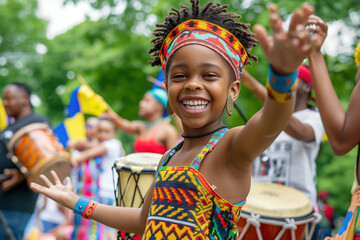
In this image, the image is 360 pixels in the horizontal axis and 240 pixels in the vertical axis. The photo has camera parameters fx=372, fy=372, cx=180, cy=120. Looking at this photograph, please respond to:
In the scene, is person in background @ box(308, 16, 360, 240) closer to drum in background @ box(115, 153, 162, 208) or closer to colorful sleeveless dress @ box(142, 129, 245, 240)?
colorful sleeveless dress @ box(142, 129, 245, 240)

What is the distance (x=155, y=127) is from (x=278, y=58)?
4311 millimetres

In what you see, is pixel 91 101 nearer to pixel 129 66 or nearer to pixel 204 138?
pixel 204 138

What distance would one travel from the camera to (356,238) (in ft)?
5.96

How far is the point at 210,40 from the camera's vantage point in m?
1.70

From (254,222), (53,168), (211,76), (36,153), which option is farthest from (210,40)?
(36,153)

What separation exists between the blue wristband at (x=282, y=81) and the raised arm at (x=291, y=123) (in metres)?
1.85

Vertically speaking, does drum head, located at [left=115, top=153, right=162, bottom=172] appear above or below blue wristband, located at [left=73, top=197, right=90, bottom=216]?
above

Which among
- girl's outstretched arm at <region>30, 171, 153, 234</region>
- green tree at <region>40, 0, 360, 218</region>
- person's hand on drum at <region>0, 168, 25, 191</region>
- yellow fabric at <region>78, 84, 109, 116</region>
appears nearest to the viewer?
girl's outstretched arm at <region>30, 171, 153, 234</region>

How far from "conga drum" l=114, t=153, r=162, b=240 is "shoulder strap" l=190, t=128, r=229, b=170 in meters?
1.04

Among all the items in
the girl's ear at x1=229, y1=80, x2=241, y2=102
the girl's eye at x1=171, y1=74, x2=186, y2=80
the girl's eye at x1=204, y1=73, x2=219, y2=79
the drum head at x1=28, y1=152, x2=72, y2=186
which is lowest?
the drum head at x1=28, y1=152, x2=72, y2=186

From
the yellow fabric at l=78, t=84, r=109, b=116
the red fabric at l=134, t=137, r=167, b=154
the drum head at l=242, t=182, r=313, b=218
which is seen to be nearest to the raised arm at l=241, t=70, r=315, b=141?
the drum head at l=242, t=182, r=313, b=218

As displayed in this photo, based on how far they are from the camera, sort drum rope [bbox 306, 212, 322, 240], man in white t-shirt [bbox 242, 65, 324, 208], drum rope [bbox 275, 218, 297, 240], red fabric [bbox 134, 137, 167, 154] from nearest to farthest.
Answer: drum rope [bbox 275, 218, 297, 240] < drum rope [bbox 306, 212, 322, 240] < man in white t-shirt [bbox 242, 65, 324, 208] < red fabric [bbox 134, 137, 167, 154]

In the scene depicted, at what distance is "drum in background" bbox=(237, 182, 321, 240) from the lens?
2.69 metres

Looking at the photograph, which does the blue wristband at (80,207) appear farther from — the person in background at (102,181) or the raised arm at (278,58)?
the person in background at (102,181)
